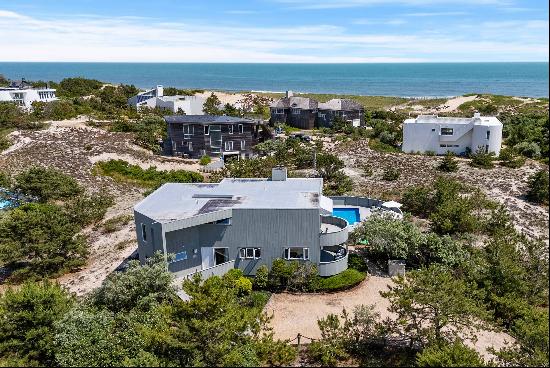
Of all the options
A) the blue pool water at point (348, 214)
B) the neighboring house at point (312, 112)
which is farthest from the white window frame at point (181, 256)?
the neighboring house at point (312, 112)

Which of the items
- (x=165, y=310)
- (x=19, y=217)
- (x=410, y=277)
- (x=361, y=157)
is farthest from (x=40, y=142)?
(x=410, y=277)

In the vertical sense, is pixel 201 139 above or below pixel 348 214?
above

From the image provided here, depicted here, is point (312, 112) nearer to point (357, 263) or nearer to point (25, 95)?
point (357, 263)

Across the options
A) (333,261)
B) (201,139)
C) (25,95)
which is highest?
(25,95)

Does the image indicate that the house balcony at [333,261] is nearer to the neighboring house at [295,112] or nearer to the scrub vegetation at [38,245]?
the scrub vegetation at [38,245]

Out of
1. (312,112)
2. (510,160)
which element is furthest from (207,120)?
(510,160)

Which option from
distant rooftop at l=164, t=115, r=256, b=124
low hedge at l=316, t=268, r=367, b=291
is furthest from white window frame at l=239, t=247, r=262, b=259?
distant rooftop at l=164, t=115, r=256, b=124

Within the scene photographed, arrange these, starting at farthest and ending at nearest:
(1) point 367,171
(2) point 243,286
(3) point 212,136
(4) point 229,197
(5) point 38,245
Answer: (3) point 212,136 → (1) point 367,171 → (4) point 229,197 → (5) point 38,245 → (2) point 243,286
